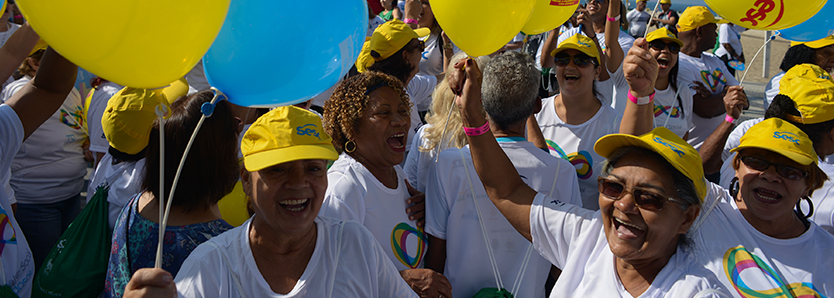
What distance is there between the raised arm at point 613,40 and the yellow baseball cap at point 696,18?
1085 millimetres

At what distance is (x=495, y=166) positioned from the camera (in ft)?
7.31

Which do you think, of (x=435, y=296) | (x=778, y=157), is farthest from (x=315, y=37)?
(x=778, y=157)

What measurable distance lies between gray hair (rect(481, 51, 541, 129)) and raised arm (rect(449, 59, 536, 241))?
10.2 inches

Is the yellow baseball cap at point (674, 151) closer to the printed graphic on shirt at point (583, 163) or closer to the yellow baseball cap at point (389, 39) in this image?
the printed graphic on shirt at point (583, 163)

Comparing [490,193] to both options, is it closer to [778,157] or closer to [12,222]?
[778,157]

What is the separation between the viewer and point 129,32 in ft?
4.29

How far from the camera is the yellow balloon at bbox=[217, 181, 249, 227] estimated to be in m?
2.42

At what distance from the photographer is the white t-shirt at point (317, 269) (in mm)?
Answer: 1637

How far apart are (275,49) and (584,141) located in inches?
85.0

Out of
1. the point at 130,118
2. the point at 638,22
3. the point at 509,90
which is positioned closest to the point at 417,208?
the point at 509,90

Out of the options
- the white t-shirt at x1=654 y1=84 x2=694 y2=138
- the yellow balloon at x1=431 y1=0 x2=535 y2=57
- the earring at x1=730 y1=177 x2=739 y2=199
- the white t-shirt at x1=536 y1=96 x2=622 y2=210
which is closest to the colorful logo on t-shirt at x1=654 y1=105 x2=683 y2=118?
the white t-shirt at x1=654 y1=84 x2=694 y2=138

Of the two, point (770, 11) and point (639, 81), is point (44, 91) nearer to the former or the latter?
point (639, 81)

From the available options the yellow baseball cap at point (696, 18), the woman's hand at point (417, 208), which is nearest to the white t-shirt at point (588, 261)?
the woman's hand at point (417, 208)

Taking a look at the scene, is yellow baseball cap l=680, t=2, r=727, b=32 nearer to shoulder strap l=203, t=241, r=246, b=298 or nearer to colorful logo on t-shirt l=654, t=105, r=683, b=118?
colorful logo on t-shirt l=654, t=105, r=683, b=118
